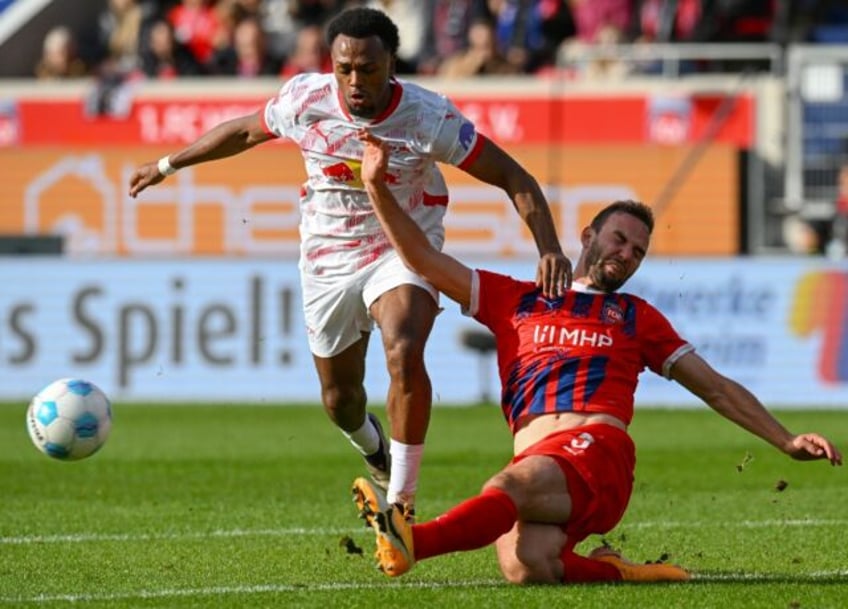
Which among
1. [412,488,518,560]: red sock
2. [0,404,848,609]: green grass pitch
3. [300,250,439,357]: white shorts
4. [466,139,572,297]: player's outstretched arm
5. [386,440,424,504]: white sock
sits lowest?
[0,404,848,609]: green grass pitch

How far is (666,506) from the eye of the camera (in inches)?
434

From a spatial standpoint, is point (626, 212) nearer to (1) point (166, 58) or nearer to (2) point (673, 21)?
(2) point (673, 21)

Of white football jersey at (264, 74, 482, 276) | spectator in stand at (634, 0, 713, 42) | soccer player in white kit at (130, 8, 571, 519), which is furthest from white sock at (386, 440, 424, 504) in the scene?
spectator in stand at (634, 0, 713, 42)

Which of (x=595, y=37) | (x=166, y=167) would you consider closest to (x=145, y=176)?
(x=166, y=167)

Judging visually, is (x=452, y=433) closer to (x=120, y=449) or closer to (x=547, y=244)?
(x=120, y=449)

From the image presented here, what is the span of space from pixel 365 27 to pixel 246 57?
16.3 m

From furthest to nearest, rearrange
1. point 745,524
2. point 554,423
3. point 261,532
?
point 745,524 → point 261,532 → point 554,423

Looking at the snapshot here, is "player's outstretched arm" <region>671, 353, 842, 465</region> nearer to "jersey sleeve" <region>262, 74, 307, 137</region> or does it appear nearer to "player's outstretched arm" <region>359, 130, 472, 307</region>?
"player's outstretched arm" <region>359, 130, 472, 307</region>

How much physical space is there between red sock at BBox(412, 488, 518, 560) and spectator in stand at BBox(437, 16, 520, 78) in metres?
17.0

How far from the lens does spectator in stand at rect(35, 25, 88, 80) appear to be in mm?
25719

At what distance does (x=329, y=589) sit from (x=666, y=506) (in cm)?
393

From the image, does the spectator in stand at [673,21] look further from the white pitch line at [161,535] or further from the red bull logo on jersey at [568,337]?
the red bull logo on jersey at [568,337]

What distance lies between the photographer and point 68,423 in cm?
975

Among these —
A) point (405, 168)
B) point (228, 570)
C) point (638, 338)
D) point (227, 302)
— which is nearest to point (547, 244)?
point (638, 338)
